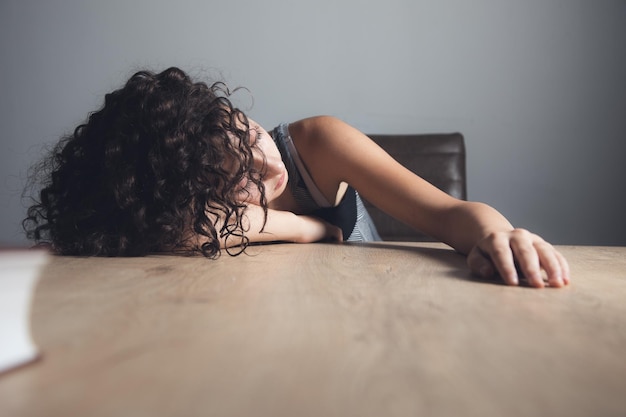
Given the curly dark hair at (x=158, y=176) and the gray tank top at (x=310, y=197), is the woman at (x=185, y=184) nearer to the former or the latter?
the curly dark hair at (x=158, y=176)

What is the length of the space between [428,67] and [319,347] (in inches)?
85.5

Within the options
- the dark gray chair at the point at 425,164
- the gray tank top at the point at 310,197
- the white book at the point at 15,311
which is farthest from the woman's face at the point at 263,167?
the dark gray chair at the point at 425,164

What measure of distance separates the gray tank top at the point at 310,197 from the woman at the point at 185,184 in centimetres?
15

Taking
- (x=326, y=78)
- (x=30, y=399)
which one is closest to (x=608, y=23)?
(x=326, y=78)

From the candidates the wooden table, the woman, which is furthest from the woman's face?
the wooden table

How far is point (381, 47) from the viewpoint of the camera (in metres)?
2.32

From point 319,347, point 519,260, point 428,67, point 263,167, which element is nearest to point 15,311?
point 319,347

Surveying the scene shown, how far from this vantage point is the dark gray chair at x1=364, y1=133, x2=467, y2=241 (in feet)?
6.29

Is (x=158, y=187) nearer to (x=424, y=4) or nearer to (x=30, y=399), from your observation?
(x=30, y=399)

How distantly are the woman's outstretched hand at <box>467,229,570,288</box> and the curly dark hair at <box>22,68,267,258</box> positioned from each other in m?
0.44

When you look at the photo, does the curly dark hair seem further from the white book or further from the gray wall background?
the gray wall background

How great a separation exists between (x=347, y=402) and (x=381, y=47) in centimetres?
225

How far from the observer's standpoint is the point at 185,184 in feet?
2.96

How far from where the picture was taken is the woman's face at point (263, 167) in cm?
102
